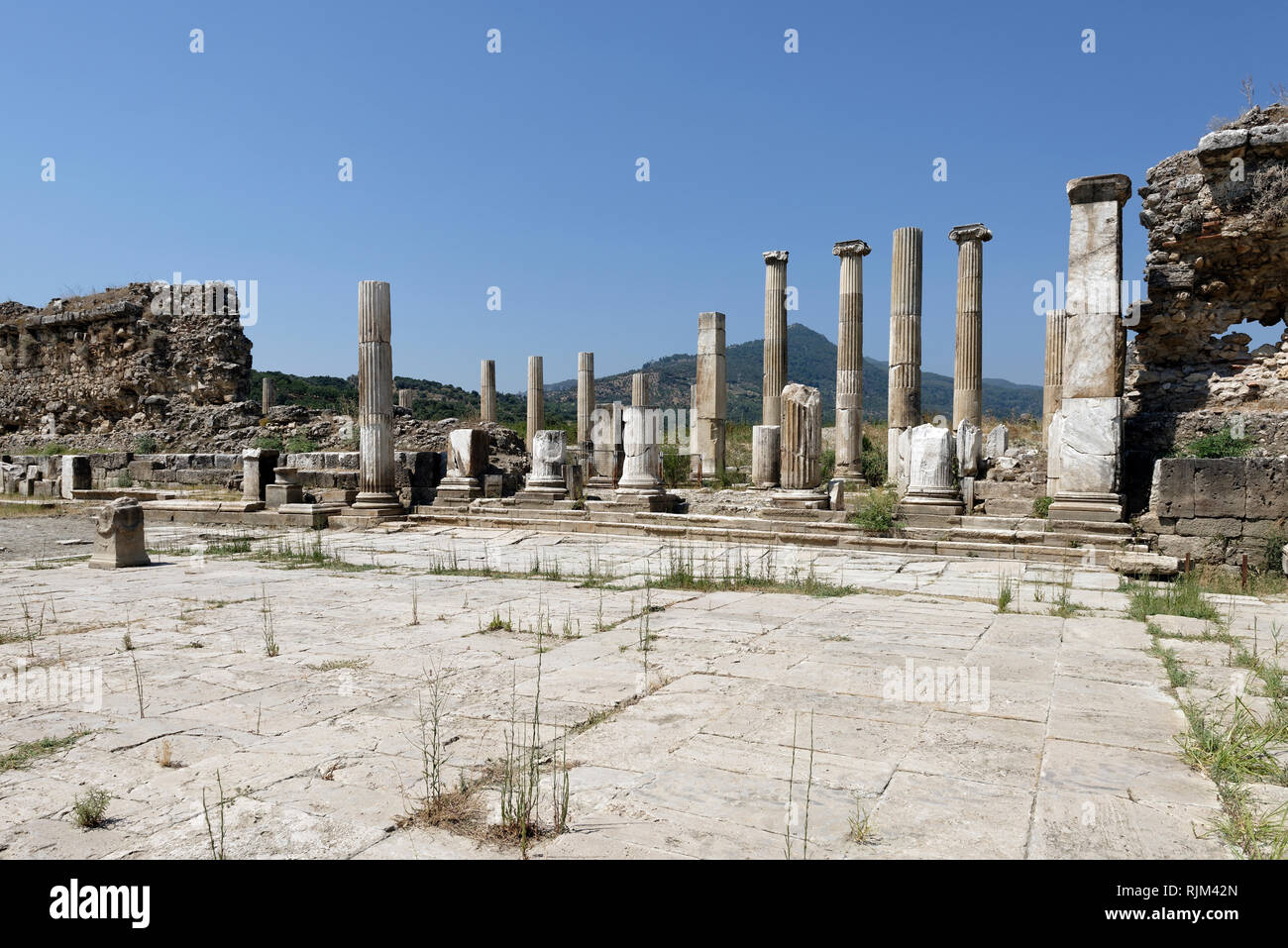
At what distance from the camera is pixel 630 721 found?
157 inches

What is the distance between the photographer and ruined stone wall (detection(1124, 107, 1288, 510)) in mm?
11148

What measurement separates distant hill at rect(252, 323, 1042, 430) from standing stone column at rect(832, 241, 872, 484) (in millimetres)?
2446

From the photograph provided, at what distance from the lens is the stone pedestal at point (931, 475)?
12570 mm

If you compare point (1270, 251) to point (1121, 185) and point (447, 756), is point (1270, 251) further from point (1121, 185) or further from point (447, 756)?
point (447, 756)

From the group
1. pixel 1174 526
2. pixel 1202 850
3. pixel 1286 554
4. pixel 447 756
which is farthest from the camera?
pixel 1174 526

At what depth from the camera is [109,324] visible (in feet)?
82.0

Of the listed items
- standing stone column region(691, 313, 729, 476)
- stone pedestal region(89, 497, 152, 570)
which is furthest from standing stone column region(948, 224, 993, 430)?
stone pedestal region(89, 497, 152, 570)

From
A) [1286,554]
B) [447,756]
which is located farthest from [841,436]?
[447,756]

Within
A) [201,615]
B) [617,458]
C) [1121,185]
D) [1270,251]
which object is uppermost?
[1121,185]

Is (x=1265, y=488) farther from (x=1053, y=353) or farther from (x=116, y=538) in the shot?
(x=116, y=538)

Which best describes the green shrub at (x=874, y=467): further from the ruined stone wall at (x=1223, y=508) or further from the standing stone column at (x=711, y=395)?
the ruined stone wall at (x=1223, y=508)

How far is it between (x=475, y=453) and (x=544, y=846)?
48.2 feet
